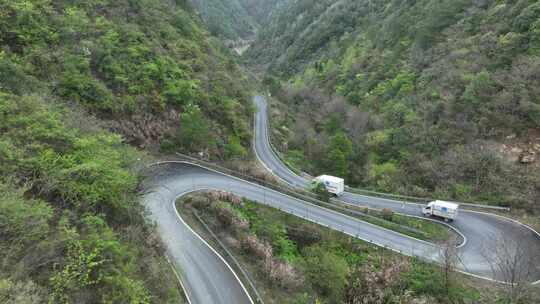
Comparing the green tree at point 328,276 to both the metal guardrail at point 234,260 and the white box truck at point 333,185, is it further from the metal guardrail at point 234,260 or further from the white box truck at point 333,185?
the white box truck at point 333,185

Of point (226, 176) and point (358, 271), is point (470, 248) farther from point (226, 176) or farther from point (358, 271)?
point (226, 176)

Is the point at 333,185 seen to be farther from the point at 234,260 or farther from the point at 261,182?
the point at 234,260

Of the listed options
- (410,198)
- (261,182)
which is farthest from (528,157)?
(261,182)

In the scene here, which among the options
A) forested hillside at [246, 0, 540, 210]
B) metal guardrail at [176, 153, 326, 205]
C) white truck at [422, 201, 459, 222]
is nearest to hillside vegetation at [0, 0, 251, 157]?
metal guardrail at [176, 153, 326, 205]

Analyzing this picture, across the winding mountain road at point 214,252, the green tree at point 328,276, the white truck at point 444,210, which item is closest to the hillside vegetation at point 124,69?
the winding mountain road at point 214,252

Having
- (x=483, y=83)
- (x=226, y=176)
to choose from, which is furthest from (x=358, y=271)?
(x=483, y=83)

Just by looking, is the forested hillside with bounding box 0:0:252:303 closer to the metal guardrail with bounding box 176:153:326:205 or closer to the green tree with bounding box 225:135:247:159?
the green tree with bounding box 225:135:247:159
